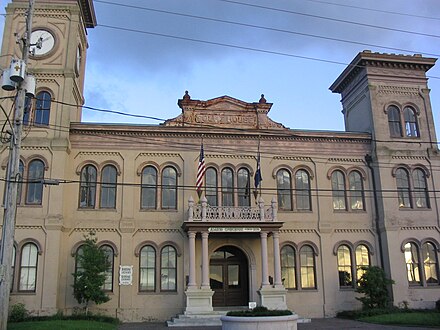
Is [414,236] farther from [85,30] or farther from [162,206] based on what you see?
[85,30]

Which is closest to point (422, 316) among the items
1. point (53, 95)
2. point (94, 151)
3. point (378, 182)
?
point (378, 182)

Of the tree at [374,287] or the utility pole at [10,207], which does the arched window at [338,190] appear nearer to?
the tree at [374,287]

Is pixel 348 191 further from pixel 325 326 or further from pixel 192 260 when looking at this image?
pixel 192 260

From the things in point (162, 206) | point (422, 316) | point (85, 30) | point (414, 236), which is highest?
point (85, 30)

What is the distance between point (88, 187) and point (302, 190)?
11441 mm

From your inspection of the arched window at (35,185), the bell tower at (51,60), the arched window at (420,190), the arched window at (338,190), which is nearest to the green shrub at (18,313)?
the arched window at (35,185)

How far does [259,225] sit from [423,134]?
1185cm

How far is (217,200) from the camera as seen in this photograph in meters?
25.8

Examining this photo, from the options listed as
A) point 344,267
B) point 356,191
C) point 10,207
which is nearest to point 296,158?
point 356,191

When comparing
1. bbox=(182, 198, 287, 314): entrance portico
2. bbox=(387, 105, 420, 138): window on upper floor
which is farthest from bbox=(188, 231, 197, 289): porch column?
bbox=(387, 105, 420, 138): window on upper floor

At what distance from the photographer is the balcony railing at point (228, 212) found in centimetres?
2392

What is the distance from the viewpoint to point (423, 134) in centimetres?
2831

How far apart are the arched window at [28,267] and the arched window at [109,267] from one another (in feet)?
10.4

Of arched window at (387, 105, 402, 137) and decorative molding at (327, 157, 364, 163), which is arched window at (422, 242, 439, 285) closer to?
decorative molding at (327, 157, 364, 163)
